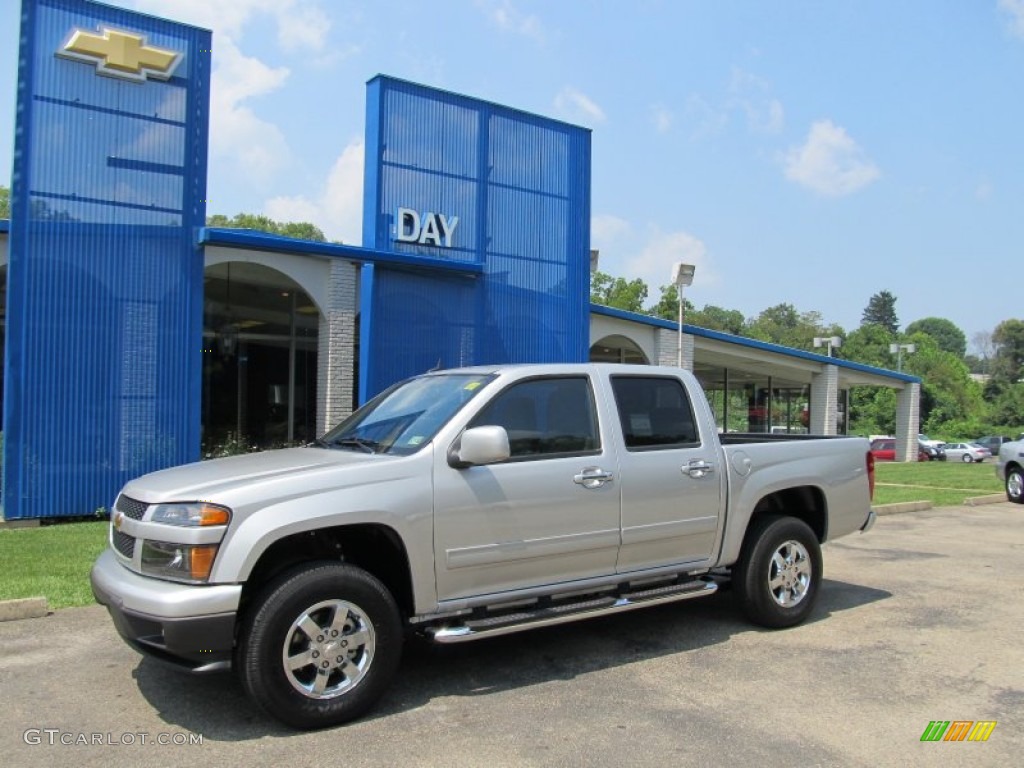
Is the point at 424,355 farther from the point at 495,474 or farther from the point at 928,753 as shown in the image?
the point at 928,753

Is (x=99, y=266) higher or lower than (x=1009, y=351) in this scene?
lower

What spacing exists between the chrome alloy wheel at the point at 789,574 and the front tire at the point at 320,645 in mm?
3018

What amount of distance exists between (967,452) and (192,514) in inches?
1898

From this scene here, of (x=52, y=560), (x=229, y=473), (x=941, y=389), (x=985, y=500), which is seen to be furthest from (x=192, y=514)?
(x=941, y=389)

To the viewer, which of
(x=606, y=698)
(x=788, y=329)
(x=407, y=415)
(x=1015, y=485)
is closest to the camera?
(x=606, y=698)

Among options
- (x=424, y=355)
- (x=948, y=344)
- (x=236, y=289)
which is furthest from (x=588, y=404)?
(x=948, y=344)

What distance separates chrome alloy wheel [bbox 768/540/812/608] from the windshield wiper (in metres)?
3.01

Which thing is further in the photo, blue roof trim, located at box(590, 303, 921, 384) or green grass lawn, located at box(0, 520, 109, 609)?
blue roof trim, located at box(590, 303, 921, 384)

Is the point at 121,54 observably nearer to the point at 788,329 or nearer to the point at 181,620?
the point at 181,620

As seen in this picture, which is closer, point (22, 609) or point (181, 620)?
point (181, 620)

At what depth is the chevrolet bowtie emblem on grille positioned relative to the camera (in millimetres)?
10820

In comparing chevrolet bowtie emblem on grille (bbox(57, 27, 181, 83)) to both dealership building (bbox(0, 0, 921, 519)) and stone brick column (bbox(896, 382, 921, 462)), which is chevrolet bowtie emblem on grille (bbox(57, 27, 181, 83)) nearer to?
dealership building (bbox(0, 0, 921, 519))

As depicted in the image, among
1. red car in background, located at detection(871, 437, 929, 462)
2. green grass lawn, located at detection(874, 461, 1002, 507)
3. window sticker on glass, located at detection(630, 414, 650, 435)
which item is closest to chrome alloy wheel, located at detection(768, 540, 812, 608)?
window sticker on glass, located at detection(630, 414, 650, 435)

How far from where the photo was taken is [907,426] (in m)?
34.4
